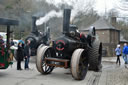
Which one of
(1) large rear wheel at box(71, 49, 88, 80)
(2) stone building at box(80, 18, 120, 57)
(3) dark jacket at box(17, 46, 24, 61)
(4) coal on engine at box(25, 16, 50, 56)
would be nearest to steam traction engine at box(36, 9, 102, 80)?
(1) large rear wheel at box(71, 49, 88, 80)

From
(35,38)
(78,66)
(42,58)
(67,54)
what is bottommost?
(78,66)

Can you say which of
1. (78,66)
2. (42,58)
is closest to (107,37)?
(42,58)

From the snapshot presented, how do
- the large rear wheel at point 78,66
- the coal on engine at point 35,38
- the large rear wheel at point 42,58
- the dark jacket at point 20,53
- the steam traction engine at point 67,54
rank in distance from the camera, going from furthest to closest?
the coal on engine at point 35,38, the dark jacket at point 20,53, the large rear wheel at point 42,58, the steam traction engine at point 67,54, the large rear wheel at point 78,66

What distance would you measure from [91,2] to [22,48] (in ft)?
37.5

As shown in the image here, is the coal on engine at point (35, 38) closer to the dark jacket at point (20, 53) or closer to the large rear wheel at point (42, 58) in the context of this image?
the dark jacket at point (20, 53)

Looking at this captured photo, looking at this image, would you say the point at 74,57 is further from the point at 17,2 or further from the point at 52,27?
the point at 52,27

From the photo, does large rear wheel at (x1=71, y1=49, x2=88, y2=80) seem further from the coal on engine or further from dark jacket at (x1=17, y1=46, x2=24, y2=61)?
the coal on engine

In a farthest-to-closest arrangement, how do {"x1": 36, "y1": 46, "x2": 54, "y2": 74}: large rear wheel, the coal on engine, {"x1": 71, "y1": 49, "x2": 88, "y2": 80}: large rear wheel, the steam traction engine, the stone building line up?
the stone building, the coal on engine, {"x1": 36, "y1": 46, "x2": 54, "y2": 74}: large rear wheel, the steam traction engine, {"x1": 71, "y1": 49, "x2": 88, "y2": 80}: large rear wheel

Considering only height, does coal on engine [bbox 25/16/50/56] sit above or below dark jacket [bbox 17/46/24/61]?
above

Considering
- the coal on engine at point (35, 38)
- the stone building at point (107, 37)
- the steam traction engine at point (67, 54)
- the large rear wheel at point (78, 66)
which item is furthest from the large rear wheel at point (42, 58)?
A: the stone building at point (107, 37)

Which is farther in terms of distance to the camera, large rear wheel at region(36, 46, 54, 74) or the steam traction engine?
large rear wheel at region(36, 46, 54, 74)

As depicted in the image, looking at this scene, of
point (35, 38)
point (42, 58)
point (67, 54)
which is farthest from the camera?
point (35, 38)

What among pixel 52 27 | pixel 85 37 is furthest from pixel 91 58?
pixel 52 27

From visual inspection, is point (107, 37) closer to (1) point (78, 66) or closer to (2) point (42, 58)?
(2) point (42, 58)
